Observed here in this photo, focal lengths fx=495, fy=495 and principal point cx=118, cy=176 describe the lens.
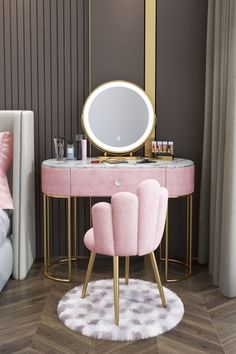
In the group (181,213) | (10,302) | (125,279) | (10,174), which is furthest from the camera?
(181,213)

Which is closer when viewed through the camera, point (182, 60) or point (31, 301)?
point (31, 301)

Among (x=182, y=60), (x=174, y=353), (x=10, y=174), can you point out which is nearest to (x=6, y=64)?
(x=10, y=174)

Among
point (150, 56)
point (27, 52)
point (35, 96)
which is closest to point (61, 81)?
point (35, 96)

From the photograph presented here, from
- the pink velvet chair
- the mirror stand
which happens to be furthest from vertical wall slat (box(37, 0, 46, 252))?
the pink velvet chair

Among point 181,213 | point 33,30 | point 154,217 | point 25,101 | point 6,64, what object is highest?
point 33,30

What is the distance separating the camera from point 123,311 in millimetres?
2699

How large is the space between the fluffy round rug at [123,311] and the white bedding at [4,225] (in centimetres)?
52

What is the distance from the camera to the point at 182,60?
11.6 feet

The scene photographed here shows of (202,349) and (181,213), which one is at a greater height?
(181,213)

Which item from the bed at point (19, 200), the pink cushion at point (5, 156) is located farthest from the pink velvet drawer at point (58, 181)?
the pink cushion at point (5, 156)

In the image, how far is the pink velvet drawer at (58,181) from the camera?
314 cm

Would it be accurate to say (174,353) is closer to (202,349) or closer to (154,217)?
(202,349)

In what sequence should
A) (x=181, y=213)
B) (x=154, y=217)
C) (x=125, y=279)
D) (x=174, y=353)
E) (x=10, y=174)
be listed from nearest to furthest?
1. (x=174, y=353)
2. (x=154, y=217)
3. (x=125, y=279)
4. (x=10, y=174)
5. (x=181, y=213)

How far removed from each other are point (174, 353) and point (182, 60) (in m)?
2.09
